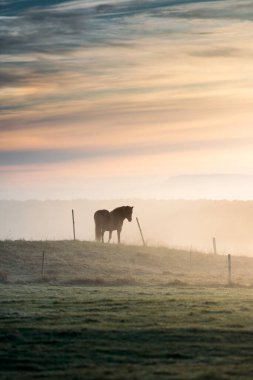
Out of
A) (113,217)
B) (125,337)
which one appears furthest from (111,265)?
(125,337)

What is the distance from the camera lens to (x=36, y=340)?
21750 millimetres

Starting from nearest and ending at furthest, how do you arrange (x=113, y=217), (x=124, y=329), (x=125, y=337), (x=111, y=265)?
(x=125, y=337) < (x=124, y=329) < (x=111, y=265) < (x=113, y=217)

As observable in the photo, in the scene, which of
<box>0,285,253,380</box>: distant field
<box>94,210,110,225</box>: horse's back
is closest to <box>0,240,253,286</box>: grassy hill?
<box>94,210,110,225</box>: horse's back

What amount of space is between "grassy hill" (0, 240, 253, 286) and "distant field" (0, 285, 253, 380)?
467 inches

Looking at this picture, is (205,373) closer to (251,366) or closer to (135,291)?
(251,366)

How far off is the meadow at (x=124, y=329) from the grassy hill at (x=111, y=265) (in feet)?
1.42

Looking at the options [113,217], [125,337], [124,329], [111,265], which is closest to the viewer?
[125,337]

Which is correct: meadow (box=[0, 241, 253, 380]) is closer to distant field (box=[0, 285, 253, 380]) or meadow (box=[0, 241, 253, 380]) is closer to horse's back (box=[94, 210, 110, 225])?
distant field (box=[0, 285, 253, 380])

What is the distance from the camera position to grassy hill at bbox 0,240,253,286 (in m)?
45.1

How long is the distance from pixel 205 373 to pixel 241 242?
122 metres

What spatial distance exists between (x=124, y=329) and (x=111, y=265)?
30.3 metres

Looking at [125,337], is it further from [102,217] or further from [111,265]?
[102,217]

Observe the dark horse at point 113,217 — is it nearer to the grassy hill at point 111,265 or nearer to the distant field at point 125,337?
the grassy hill at point 111,265

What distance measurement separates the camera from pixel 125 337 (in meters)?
22.0
